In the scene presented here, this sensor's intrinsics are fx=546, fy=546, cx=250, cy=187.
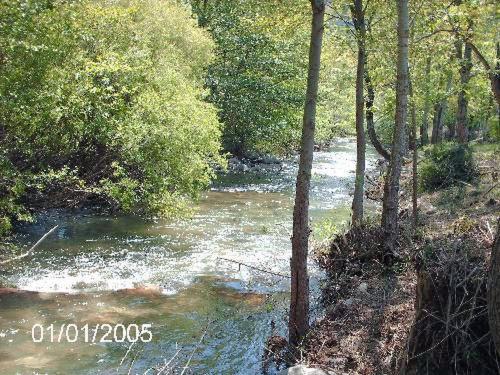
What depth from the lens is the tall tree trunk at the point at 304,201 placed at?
7.71m

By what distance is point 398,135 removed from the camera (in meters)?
10.9

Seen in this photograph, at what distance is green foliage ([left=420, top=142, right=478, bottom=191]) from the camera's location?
1818 centimetres

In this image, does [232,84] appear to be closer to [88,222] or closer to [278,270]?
[88,222]

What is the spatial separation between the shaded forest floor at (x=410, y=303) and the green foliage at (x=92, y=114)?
576cm

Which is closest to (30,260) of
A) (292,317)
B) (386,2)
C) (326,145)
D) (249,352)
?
(249,352)

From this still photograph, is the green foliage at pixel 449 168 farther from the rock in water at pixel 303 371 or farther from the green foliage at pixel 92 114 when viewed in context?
the rock in water at pixel 303 371

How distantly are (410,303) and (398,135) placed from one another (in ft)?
13.3

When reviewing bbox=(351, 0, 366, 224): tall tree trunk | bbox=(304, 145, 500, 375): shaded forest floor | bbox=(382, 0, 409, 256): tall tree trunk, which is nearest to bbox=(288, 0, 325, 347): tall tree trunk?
bbox=(304, 145, 500, 375): shaded forest floor

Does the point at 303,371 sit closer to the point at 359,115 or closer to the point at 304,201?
the point at 304,201

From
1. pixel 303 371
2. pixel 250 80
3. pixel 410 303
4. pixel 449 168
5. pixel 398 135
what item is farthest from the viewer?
pixel 250 80

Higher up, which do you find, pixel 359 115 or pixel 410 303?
pixel 359 115

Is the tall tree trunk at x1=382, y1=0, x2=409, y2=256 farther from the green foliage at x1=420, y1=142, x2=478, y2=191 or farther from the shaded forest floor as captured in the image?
the green foliage at x1=420, y1=142, x2=478, y2=191

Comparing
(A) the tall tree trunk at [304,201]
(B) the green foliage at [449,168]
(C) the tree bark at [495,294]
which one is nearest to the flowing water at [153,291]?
(A) the tall tree trunk at [304,201]

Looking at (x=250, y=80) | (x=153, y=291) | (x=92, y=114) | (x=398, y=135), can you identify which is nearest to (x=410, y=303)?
(x=398, y=135)
